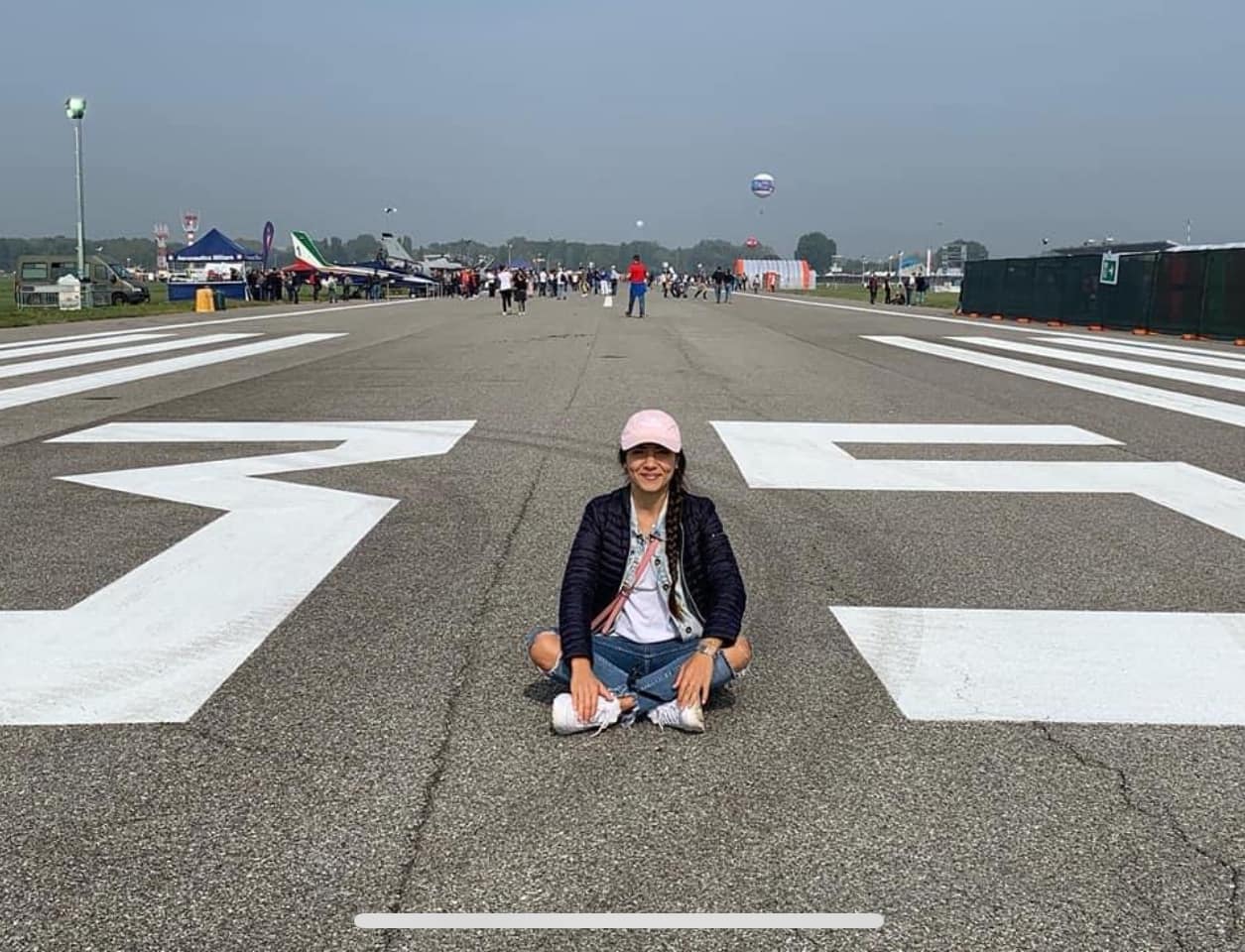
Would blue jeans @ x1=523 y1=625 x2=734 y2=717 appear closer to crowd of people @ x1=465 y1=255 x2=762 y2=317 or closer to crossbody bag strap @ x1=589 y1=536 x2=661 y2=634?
crossbody bag strap @ x1=589 y1=536 x2=661 y2=634

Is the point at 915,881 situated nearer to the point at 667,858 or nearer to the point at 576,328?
the point at 667,858

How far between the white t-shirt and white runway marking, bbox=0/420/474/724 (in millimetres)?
1420

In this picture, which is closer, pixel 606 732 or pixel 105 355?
pixel 606 732

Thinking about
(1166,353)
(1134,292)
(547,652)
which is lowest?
(547,652)

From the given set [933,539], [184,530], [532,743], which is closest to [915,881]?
[532,743]

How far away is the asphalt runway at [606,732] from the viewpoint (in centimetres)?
289

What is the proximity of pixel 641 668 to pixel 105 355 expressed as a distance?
1653cm

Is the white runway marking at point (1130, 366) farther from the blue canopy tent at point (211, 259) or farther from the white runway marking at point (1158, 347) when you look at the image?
the blue canopy tent at point (211, 259)

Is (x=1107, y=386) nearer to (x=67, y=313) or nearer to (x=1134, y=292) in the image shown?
(x=1134, y=292)

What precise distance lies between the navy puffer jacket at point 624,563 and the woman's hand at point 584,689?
0.55ft

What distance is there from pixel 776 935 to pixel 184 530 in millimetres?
4805

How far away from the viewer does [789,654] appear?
4.62 m

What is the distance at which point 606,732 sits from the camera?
389 cm

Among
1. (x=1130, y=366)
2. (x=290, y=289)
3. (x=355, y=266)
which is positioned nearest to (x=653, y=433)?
(x=1130, y=366)
